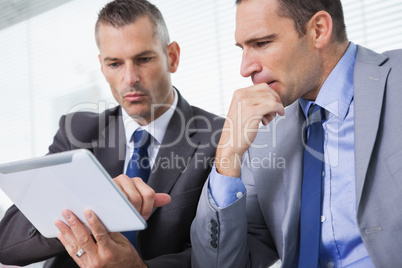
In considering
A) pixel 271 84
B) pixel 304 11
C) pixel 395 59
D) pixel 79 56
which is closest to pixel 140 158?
pixel 271 84

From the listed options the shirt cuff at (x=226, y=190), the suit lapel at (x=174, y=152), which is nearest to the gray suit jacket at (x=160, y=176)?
the suit lapel at (x=174, y=152)

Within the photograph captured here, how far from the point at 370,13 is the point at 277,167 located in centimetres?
131

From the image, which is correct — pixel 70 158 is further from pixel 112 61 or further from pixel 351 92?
pixel 112 61

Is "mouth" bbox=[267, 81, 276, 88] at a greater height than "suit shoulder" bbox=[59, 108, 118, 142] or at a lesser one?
greater

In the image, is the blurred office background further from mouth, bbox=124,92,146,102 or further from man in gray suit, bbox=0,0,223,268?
mouth, bbox=124,92,146,102

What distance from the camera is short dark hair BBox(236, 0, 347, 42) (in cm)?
151

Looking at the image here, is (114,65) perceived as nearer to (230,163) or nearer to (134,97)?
(134,97)

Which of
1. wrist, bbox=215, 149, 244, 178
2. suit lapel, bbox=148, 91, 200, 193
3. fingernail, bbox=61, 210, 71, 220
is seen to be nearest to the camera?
fingernail, bbox=61, 210, 71, 220

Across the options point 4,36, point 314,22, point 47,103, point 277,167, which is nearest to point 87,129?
point 277,167

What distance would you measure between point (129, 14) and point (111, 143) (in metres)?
0.64

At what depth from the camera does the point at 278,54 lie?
1488mm

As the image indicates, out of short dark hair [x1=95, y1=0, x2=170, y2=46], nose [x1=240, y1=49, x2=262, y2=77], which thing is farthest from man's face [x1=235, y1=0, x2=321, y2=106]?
short dark hair [x1=95, y1=0, x2=170, y2=46]

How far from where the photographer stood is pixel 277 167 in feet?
5.08

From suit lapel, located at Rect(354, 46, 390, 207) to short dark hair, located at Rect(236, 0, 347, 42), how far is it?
0.24 m
